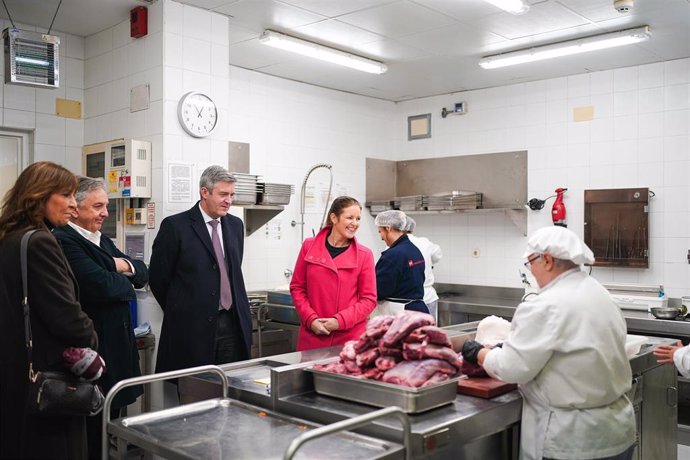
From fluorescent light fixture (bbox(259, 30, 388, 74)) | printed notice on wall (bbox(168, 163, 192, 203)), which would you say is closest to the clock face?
printed notice on wall (bbox(168, 163, 192, 203))

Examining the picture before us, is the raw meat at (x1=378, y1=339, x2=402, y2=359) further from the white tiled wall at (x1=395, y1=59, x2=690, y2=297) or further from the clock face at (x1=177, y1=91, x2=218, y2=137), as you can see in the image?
the white tiled wall at (x1=395, y1=59, x2=690, y2=297)

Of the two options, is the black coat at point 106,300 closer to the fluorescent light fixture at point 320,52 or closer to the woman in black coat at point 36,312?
the woman in black coat at point 36,312

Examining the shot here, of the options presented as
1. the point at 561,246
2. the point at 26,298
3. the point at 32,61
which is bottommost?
the point at 26,298

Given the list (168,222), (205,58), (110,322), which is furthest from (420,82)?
(110,322)

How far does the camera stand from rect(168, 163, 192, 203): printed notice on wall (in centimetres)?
423

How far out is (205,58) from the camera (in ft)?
14.6

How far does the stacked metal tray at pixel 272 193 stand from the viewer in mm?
4797

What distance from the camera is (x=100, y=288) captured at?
120 inches

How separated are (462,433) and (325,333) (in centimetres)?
140

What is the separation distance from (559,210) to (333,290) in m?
3.30

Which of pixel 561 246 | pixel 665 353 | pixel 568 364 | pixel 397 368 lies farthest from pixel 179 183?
pixel 665 353

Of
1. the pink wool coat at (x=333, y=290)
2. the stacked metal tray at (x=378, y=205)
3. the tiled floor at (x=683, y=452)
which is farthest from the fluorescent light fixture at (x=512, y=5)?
the tiled floor at (x=683, y=452)

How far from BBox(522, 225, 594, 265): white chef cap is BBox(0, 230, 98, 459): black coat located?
66.1 inches

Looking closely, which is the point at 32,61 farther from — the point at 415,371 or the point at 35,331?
the point at 415,371
